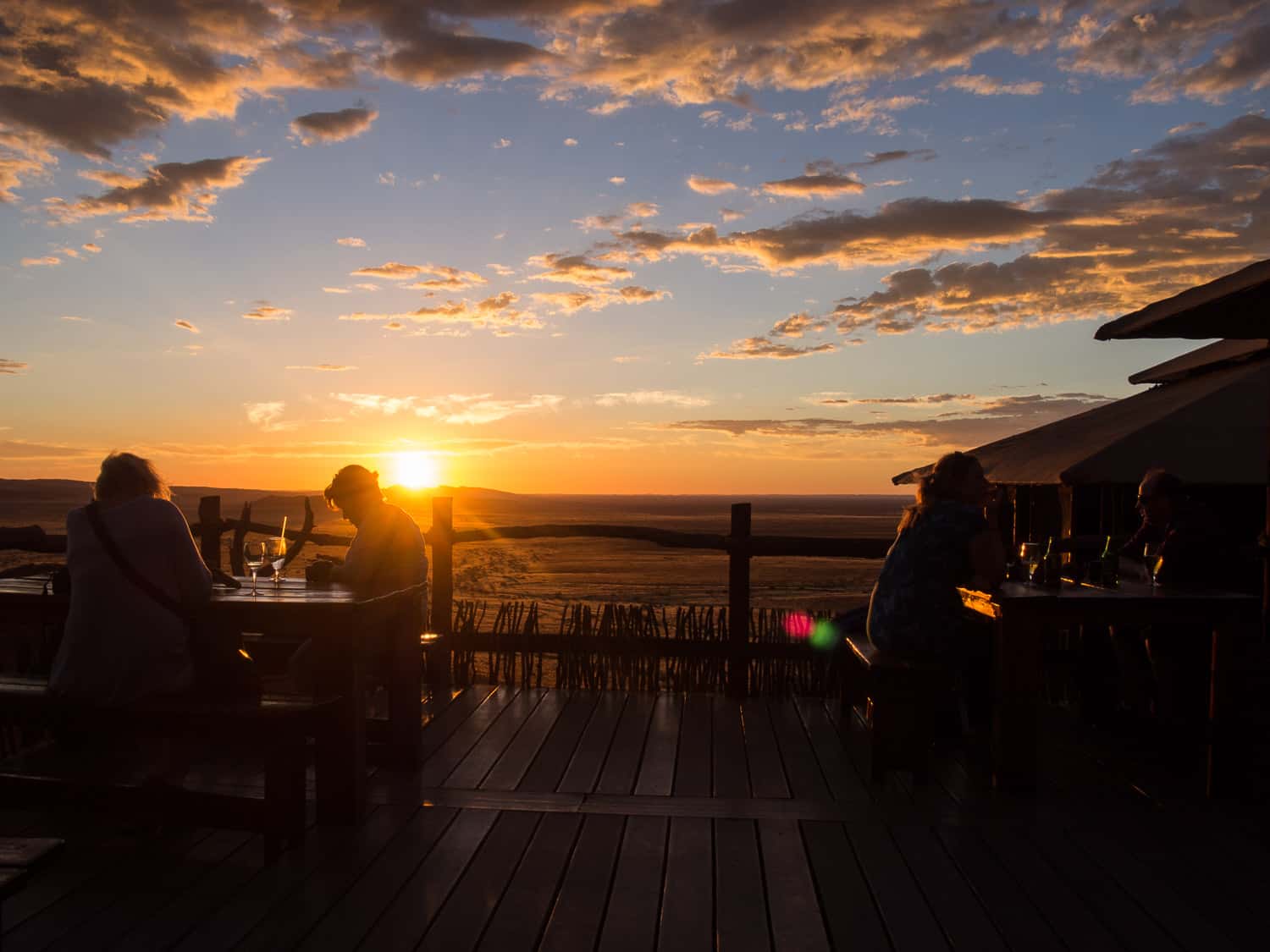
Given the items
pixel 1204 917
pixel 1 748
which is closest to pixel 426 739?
pixel 1 748

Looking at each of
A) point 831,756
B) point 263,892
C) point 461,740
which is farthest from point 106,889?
point 831,756

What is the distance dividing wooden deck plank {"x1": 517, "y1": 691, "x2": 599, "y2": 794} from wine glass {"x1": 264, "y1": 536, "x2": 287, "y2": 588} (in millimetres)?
1597

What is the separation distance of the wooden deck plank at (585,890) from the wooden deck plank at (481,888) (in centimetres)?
21

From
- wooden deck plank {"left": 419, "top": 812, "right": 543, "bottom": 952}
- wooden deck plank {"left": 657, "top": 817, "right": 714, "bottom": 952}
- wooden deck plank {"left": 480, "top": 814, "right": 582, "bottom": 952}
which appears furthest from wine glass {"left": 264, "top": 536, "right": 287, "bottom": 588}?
wooden deck plank {"left": 657, "top": 817, "right": 714, "bottom": 952}

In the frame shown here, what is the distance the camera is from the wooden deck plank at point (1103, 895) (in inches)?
120

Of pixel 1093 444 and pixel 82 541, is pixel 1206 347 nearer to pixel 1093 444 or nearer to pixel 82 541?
pixel 1093 444

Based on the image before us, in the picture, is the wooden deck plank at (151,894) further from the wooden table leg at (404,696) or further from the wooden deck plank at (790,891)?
the wooden deck plank at (790,891)

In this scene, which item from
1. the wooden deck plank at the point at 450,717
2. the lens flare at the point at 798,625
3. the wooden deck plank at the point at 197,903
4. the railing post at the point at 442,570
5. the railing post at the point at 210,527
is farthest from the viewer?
the railing post at the point at 210,527

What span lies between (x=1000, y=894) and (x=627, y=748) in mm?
2331

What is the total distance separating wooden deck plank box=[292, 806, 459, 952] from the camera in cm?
300

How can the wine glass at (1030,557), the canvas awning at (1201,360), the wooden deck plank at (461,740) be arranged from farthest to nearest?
the canvas awning at (1201,360) → the wine glass at (1030,557) → the wooden deck plank at (461,740)

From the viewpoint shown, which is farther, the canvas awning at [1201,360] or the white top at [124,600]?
the canvas awning at [1201,360]

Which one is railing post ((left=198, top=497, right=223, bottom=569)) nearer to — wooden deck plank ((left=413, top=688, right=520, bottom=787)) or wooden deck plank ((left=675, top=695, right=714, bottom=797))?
wooden deck plank ((left=413, top=688, right=520, bottom=787))

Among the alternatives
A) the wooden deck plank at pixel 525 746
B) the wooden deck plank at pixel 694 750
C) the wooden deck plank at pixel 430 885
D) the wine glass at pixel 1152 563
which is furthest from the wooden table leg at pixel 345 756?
the wine glass at pixel 1152 563
